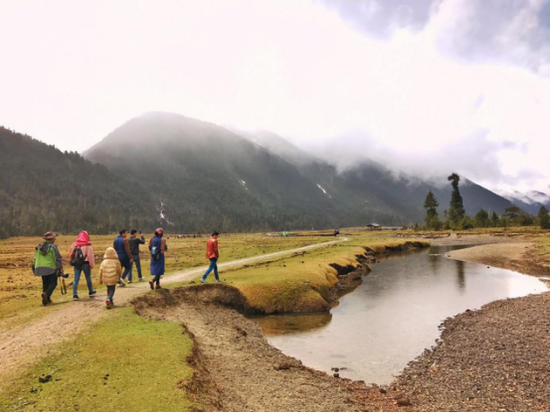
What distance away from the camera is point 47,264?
20922mm

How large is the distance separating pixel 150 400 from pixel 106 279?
1187 cm

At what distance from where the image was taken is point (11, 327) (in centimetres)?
1694

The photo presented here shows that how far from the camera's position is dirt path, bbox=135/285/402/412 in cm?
1304

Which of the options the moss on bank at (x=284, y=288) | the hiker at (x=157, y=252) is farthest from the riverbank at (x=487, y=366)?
the hiker at (x=157, y=252)

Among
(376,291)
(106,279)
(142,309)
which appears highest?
(106,279)

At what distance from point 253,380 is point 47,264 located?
589 inches

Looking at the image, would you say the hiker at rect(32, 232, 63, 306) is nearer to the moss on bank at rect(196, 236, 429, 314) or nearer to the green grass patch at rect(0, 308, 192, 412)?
the green grass patch at rect(0, 308, 192, 412)

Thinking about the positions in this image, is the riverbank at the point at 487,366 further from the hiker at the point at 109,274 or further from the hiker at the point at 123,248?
the hiker at the point at 123,248

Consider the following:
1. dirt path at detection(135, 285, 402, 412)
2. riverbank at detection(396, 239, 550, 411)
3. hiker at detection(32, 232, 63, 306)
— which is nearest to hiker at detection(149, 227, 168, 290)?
dirt path at detection(135, 285, 402, 412)

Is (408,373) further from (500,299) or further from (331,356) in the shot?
(500,299)

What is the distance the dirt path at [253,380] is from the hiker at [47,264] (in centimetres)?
541

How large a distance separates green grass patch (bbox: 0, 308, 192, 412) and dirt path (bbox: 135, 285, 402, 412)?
3.30ft

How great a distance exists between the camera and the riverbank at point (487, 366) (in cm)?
1503

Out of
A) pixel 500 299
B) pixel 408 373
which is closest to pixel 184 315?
pixel 408 373
